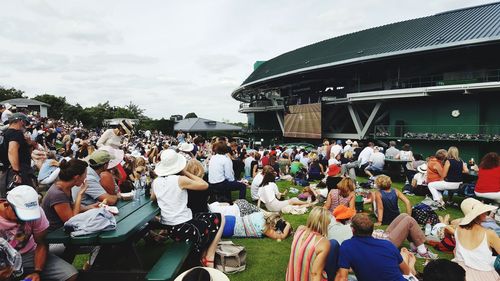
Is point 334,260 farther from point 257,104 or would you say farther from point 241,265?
point 257,104

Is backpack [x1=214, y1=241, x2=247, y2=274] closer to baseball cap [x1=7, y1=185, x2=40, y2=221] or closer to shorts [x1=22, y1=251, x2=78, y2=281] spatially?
shorts [x1=22, y1=251, x2=78, y2=281]

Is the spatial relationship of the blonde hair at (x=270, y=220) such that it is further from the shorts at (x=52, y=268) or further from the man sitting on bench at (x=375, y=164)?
the man sitting on bench at (x=375, y=164)

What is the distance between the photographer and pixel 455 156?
8.02 m

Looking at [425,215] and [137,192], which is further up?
[137,192]

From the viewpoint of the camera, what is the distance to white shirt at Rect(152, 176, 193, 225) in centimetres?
431

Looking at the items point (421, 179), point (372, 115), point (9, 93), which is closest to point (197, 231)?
point (421, 179)

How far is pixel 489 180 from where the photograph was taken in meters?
6.67

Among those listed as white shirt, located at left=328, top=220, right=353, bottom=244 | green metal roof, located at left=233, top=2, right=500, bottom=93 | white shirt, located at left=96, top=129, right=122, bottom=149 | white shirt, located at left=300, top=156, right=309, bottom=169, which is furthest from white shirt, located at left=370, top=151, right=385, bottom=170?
green metal roof, located at left=233, top=2, right=500, bottom=93

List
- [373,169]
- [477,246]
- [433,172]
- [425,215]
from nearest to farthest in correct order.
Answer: [477,246]
[425,215]
[433,172]
[373,169]

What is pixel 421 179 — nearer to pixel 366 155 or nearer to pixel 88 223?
pixel 366 155

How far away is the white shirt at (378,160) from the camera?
12.1 m

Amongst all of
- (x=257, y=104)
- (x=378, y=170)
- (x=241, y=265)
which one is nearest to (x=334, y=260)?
(x=241, y=265)

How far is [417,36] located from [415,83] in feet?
13.9

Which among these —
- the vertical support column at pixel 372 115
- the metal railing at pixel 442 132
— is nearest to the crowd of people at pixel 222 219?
the metal railing at pixel 442 132
